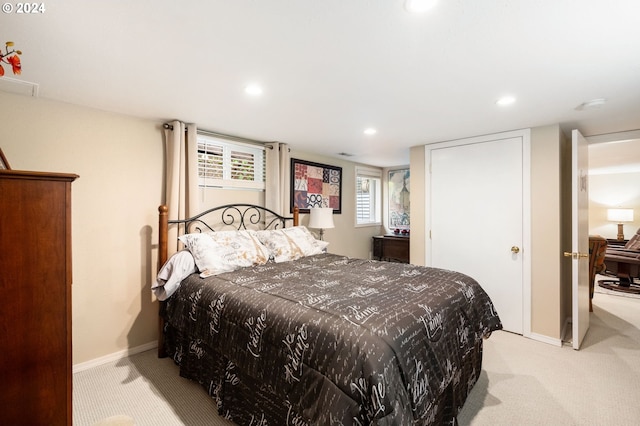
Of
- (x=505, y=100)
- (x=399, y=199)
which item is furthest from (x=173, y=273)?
(x=399, y=199)

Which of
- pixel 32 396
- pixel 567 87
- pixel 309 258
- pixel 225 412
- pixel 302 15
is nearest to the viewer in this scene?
pixel 32 396

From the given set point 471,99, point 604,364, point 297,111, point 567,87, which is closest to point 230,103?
point 297,111

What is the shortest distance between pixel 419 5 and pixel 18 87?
2711 millimetres

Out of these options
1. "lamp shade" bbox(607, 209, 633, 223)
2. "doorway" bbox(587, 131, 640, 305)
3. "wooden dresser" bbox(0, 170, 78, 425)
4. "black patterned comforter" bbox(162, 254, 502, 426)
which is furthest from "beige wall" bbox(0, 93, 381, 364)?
"lamp shade" bbox(607, 209, 633, 223)

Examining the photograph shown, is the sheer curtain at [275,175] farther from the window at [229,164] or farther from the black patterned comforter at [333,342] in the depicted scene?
the black patterned comforter at [333,342]

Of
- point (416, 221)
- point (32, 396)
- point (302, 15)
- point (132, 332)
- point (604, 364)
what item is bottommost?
point (604, 364)

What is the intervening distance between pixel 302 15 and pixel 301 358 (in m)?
1.60

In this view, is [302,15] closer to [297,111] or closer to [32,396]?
[297,111]

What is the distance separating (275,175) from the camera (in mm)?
3598

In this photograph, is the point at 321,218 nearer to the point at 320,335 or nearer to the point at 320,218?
the point at 320,218

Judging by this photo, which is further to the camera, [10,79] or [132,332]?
[132,332]

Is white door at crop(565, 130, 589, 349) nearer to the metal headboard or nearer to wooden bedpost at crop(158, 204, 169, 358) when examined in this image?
the metal headboard

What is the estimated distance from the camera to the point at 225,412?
5.86 ft

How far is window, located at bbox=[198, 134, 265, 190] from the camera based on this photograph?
3123mm
